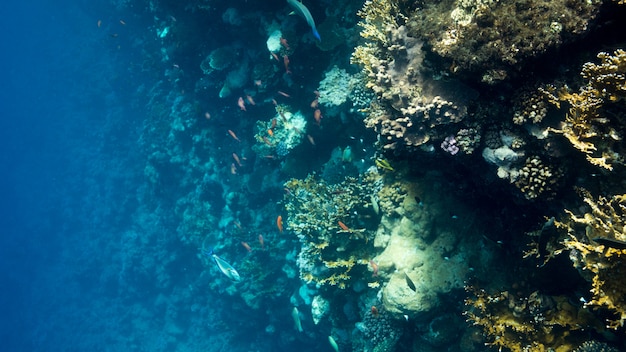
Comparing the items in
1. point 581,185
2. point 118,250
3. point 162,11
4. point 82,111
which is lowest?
point 118,250

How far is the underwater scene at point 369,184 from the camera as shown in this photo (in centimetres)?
332

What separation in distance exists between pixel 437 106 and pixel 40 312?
30448mm

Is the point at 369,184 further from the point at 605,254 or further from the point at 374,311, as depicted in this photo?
the point at 605,254

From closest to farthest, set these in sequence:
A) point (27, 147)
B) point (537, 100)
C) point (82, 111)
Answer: point (537, 100), point (82, 111), point (27, 147)

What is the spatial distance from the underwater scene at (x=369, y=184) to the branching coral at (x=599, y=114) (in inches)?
0.7

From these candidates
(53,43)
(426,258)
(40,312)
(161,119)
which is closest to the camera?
(426,258)

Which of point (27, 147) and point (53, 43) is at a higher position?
point (53, 43)

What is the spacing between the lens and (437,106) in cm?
405

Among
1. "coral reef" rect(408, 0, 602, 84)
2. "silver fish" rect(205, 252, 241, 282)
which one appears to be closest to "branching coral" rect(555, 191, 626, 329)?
"coral reef" rect(408, 0, 602, 84)

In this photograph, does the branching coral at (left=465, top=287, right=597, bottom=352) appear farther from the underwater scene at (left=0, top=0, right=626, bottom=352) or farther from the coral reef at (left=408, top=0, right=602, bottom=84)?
the coral reef at (left=408, top=0, right=602, bottom=84)

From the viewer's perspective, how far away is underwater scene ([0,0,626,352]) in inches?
131

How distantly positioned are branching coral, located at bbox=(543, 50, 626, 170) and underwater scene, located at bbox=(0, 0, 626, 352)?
2 cm

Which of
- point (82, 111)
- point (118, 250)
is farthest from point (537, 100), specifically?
point (82, 111)

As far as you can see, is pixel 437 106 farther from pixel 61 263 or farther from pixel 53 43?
pixel 53 43
